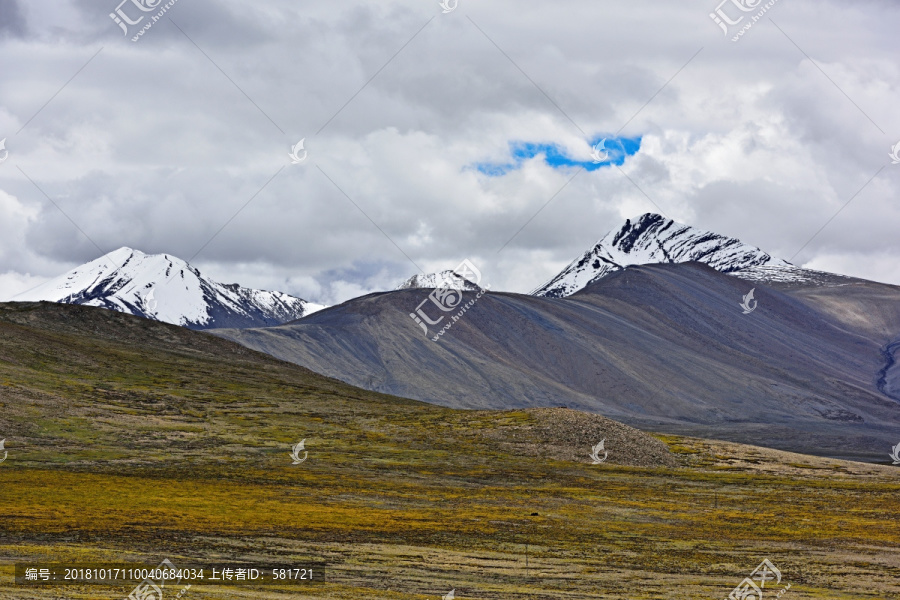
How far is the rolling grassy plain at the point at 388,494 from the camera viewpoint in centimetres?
3591

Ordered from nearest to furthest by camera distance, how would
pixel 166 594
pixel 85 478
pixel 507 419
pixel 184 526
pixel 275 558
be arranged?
pixel 166 594 → pixel 275 558 → pixel 184 526 → pixel 85 478 → pixel 507 419

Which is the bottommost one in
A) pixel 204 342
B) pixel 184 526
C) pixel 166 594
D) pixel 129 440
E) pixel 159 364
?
pixel 166 594

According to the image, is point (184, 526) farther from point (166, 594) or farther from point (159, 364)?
point (159, 364)

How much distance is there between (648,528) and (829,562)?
487 inches

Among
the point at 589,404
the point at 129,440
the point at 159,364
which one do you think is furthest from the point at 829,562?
the point at 589,404

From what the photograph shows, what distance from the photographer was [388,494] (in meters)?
65.3

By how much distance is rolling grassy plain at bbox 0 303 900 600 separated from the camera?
35.9 meters

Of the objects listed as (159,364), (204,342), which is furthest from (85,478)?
(204,342)

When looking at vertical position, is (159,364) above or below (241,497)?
above

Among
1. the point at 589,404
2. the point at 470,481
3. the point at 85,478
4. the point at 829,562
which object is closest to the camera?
the point at 829,562

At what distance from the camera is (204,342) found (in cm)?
16925

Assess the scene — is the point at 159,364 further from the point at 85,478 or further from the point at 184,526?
the point at 184,526

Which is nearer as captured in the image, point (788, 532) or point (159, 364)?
point (788, 532)

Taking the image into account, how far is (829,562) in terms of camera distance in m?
42.3
